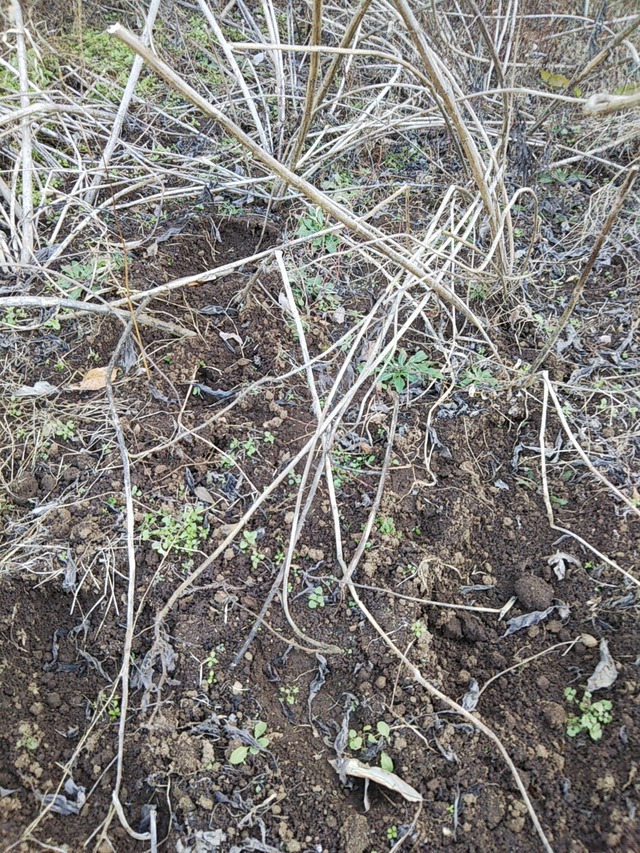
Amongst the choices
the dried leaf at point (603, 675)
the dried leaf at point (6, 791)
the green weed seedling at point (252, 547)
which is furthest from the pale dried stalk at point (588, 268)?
the dried leaf at point (6, 791)

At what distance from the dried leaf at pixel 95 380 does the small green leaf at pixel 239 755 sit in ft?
3.83

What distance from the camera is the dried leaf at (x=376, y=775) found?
1.37 m

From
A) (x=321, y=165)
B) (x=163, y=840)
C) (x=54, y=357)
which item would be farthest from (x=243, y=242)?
(x=163, y=840)

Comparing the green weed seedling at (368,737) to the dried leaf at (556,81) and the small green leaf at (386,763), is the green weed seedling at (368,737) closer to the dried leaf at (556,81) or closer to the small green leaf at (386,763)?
the small green leaf at (386,763)

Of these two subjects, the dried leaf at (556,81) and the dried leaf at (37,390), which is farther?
the dried leaf at (556,81)

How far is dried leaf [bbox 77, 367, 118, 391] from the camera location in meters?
1.99

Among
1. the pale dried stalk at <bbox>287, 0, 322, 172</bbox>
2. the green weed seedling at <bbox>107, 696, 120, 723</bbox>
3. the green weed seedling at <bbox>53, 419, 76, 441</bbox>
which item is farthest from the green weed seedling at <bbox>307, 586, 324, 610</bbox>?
the pale dried stalk at <bbox>287, 0, 322, 172</bbox>

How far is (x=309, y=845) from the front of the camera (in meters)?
1.32

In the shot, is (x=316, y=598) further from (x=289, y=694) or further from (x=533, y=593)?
(x=533, y=593)

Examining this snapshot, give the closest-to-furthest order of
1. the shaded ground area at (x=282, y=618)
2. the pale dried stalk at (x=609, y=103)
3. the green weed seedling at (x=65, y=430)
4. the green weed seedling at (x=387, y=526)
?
the pale dried stalk at (x=609, y=103) → the shaded ground area at (x=282, y=618) → the green weed seedling at (x=387, y=526) → the green weed seedling at (x=65, y=430)

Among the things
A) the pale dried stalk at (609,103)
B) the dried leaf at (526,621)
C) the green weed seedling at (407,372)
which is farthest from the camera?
the green weed seedling at (407,372)

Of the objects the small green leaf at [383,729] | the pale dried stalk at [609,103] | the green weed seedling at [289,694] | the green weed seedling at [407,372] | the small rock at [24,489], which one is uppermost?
the pale dried stalk at [609,103]

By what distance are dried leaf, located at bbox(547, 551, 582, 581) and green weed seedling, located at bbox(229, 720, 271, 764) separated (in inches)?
34.8

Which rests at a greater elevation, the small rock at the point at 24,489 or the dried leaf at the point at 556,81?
the dried leaf at the point at 556,81
